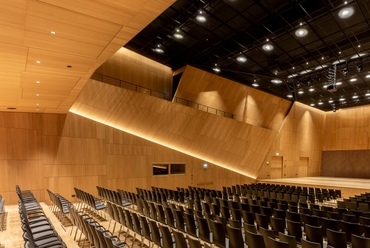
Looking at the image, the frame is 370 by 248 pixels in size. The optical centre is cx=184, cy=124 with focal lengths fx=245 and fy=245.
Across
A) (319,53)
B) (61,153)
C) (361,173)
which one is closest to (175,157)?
(61,153)

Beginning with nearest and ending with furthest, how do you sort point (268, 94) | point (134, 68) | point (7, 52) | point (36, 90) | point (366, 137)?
point (7, 52) → point (36, 90) → point (134, 68) → point (268, 94) → point (366, 137)

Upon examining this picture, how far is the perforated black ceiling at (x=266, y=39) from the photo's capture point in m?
8.89

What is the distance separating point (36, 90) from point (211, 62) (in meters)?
9.56

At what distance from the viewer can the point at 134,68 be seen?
47.5 feet

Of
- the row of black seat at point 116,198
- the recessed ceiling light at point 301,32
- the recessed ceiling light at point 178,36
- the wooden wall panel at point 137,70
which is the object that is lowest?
the row of black seat at point 116,198

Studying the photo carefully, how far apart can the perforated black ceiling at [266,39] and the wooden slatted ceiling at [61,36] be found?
17.1ft

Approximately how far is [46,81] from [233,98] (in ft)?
39.8

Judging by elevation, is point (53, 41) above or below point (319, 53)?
below

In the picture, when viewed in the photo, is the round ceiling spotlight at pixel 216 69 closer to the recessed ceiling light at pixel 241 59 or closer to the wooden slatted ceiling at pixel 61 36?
the recessed ceiling light at pixel 241 59

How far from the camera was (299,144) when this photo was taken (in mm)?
20391

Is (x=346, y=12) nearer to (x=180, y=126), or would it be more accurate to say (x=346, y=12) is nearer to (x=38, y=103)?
(x=180, y=126)

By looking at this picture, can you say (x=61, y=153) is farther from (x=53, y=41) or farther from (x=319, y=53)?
(x=319, y=53)

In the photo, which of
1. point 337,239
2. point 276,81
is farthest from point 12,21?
point 276,81

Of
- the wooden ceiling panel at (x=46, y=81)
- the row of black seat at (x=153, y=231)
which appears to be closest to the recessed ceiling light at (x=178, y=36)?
the wooden ceiling panel at (x=46, y=81)
